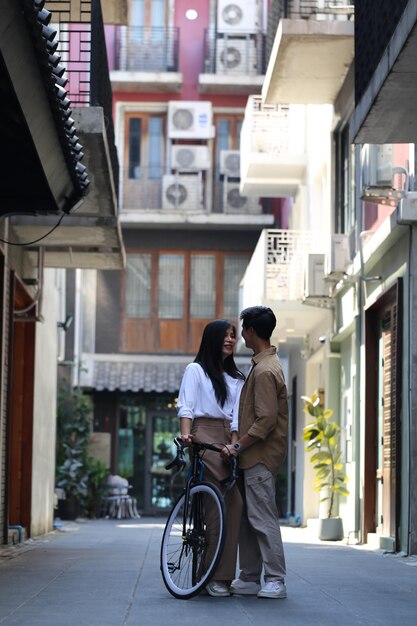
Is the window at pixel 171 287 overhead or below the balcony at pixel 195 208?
below

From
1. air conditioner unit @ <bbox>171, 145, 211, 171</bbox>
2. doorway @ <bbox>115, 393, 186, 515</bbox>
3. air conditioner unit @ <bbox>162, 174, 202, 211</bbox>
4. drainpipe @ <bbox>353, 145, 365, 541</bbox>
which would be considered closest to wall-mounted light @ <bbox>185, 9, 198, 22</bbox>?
air conditioner unit @ <bbox>171, 145, 211, 171</bbox>

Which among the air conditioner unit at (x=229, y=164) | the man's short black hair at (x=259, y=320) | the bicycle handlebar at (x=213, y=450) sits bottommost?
the bicycle handlebar at (x=213, y=450)

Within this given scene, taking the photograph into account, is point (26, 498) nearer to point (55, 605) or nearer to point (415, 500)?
point (415, 500)

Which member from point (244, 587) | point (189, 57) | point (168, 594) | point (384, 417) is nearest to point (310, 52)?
point (384, 417)

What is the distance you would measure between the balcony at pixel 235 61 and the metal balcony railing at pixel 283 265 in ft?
37.6

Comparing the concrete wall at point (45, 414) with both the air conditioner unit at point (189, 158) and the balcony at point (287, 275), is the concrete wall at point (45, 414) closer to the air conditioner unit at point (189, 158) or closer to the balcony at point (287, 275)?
the balcony at point (287, 275)

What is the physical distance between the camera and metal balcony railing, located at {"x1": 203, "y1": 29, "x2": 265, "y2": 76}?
1345 inches

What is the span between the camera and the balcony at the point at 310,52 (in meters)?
17.5

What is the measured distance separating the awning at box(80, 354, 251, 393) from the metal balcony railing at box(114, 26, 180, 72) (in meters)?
7.40

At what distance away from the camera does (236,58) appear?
34.2 m

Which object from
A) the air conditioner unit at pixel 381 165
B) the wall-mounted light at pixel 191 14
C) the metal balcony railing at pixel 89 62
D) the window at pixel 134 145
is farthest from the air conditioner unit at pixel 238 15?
the air conditioner unit at pixel 381 165

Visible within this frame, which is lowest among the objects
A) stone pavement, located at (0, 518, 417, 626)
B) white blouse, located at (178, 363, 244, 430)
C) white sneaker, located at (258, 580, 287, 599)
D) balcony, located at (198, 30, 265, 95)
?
stone pavement, located at (0, 518, 417, 626)

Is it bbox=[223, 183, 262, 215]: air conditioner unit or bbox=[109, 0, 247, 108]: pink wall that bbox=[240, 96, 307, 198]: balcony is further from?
bbox=[109, 0, 247, 108]: pink wall

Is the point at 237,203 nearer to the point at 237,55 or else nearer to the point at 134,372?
the point at 237,55
